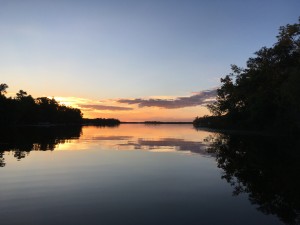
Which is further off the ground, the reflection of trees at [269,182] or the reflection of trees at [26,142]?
the reflection of trees at [26,142]

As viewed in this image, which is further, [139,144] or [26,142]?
[139,144]

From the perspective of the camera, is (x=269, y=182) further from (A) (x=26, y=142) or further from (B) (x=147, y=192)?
(A) (x=26, y=142)

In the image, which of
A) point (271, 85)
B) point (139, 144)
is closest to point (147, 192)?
point (139, 144)

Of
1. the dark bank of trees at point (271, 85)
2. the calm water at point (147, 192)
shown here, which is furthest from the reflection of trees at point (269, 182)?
the dark bank of trees at point (271, 85)

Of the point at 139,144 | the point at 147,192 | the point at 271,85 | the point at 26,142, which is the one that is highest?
the point at 271,85

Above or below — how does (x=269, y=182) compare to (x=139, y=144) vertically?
below

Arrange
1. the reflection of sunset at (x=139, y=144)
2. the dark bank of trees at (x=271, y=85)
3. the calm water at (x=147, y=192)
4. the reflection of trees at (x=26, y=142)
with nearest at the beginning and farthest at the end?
the calm water at (x=147, y=192), the reflection of trees at (x=26, y=142), the reflection of sunset at (x=139, y=144), the dark bank of trees at (x=271, y=85)

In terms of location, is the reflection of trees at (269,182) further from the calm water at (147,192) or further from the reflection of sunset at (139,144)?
the reflection of sunset at (139,144)

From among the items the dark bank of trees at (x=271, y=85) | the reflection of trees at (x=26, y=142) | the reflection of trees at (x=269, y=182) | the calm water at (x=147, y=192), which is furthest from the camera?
the dark bank of trees at (x=271, y=85)

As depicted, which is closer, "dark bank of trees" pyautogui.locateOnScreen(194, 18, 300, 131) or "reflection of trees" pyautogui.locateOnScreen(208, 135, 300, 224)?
"reflection of trees" pyautogui.locateOnScreen(208, 135, 300, 224)

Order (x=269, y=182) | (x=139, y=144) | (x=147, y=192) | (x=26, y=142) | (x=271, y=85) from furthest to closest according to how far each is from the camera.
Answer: (x=271, y=85)
(x=139, y=144)
(x=26, y=142)
(x=269, y=182)
(x=147, y=192)

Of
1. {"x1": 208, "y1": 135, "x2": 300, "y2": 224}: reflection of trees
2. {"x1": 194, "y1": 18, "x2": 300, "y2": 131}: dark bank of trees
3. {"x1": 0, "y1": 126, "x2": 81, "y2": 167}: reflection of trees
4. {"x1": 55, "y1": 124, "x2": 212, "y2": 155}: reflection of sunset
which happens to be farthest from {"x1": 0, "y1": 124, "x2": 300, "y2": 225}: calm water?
{"x1": 194, "y1": 18, "x2": 300, "y2": 131}: dark bank of trees

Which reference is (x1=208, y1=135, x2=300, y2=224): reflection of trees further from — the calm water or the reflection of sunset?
the reflection of sunset

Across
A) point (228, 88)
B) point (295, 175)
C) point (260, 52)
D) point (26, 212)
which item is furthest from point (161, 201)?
A: point (228, 88)
